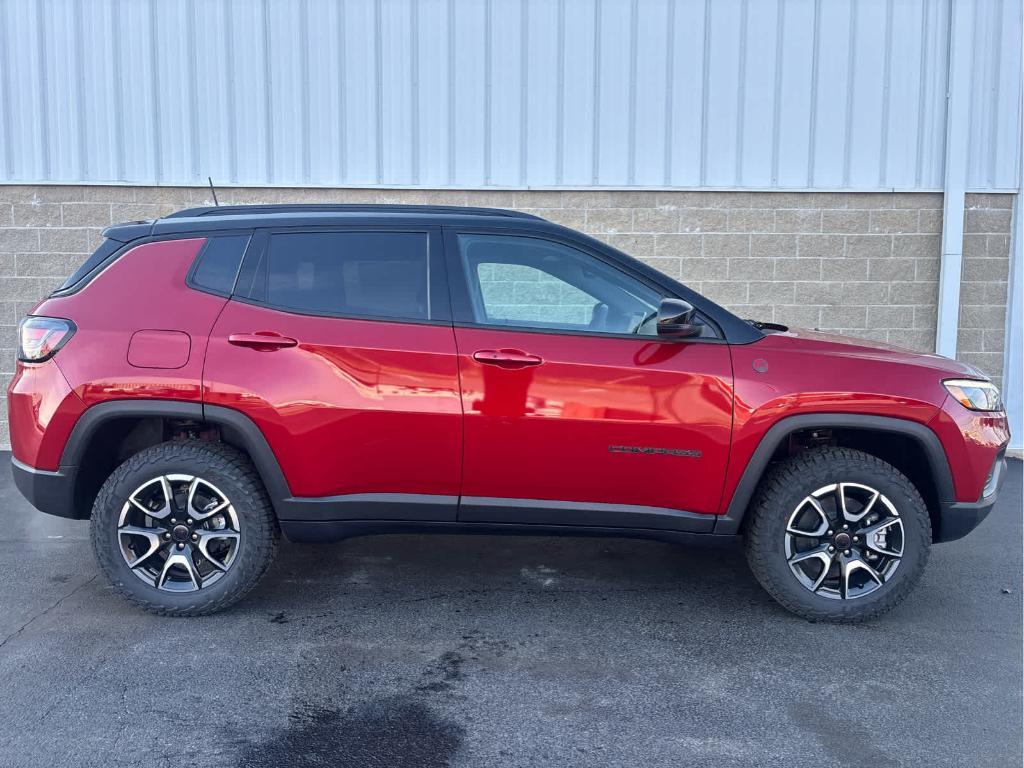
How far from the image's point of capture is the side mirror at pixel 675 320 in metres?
3.83

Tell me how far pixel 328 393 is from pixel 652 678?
1811mm

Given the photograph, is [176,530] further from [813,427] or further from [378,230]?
[813,427]

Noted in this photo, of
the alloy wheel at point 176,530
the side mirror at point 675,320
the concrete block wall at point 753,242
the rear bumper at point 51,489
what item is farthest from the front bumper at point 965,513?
the concrete block wall at point 753,242

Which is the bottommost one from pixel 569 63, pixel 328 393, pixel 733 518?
pixel 733 518

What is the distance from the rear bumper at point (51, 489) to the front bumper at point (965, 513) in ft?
13.1

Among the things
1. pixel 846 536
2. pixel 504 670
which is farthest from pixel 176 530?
pixel 846 536

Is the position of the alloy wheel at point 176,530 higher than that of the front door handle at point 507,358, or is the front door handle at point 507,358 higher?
the front door handle at point 507,358

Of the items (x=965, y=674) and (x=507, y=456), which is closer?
(x=965, y=674)

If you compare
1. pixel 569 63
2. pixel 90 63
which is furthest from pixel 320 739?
pixel 90 63

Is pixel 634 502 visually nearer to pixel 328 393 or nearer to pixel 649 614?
pixel 649 614

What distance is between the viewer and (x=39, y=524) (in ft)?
19.1

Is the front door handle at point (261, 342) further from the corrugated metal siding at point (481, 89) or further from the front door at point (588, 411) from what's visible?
the corrugated metal siding at point (481, 89)

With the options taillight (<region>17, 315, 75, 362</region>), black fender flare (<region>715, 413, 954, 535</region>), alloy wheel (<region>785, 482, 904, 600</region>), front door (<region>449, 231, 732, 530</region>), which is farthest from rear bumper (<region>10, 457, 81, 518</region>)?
alloy wheel (<region>785, 482, 904, 600</region>)

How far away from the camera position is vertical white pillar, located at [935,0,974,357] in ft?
26.1
